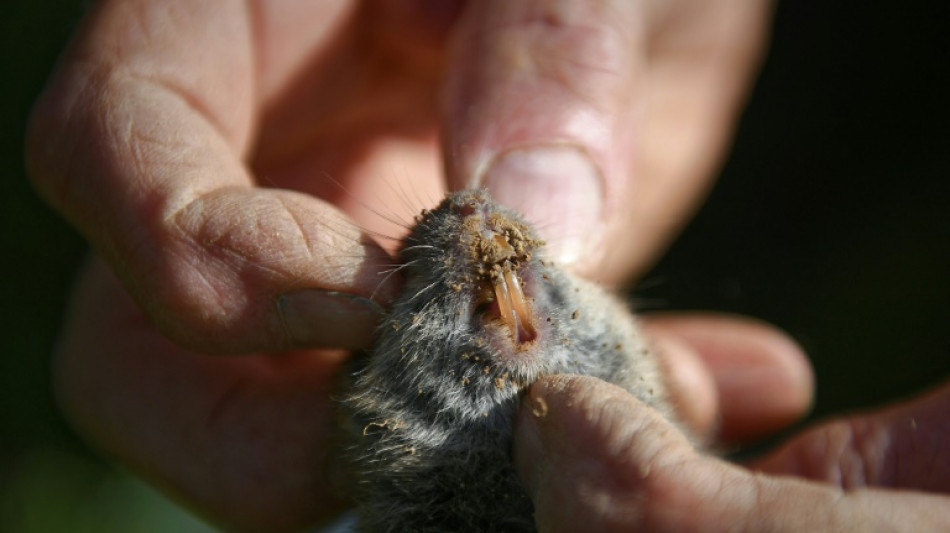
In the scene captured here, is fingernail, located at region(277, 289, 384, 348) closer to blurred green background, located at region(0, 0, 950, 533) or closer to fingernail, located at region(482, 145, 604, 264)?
fingernail, located at region(482, 145, 604, 264)

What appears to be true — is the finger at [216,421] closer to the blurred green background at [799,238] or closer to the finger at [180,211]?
the finger at [180,211]

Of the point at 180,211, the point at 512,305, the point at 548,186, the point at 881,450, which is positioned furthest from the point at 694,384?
the point at 180,211

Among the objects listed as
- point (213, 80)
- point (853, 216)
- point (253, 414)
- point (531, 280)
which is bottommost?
point (853, 216)

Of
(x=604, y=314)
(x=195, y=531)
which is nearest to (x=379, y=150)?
(x=604, y=314)

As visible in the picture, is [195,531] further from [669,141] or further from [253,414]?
[669,141]

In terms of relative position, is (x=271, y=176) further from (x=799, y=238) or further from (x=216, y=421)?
(x=799, y=238)

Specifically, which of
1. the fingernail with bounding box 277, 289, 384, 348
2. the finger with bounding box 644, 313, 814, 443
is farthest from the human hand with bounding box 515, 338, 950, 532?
the finger with bounding box 644, 313, 814, 443

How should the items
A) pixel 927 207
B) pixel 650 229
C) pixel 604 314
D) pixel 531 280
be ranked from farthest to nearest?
1. pixel 927 207
2. pixel 650 229
3. pixel 604 314
4. pixel 531 280
